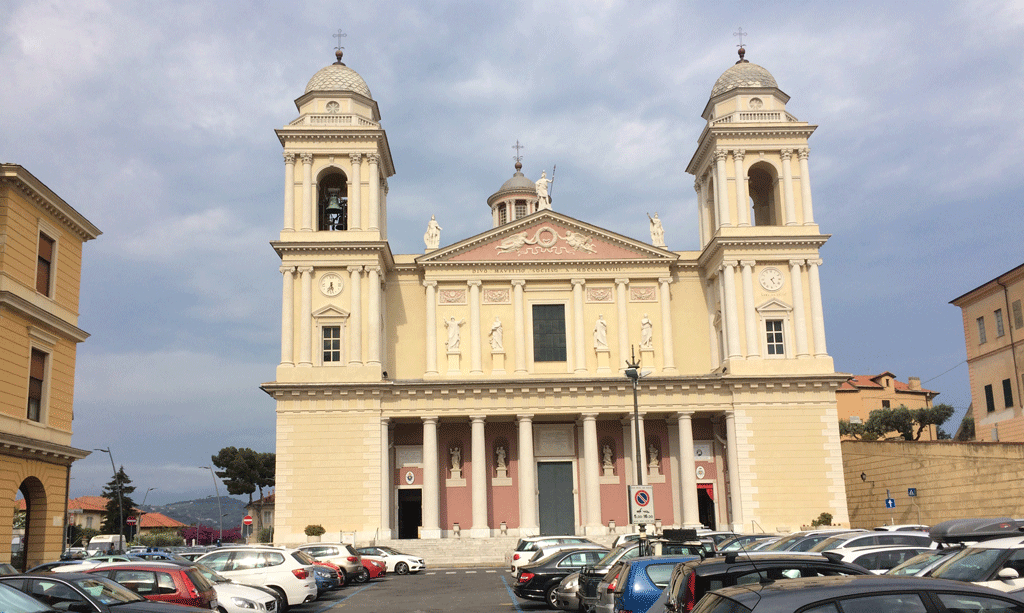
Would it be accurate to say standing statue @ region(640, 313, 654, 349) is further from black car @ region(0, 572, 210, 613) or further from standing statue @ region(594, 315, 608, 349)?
black car @ region(0, 572, 210, 613)

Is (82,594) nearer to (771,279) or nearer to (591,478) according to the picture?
(591,478)

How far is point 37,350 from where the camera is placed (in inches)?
1121

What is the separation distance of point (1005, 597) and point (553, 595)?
1475cm

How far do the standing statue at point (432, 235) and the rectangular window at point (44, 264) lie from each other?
19.2 meters

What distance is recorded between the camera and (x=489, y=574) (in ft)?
105

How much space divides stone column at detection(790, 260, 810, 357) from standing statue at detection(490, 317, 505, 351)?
13686 millimetres

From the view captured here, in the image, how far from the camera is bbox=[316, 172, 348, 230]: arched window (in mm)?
44000

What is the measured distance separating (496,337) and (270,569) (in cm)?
2385

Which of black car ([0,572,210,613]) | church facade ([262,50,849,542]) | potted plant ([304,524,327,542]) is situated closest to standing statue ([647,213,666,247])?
church facade ([262,50,849,542])

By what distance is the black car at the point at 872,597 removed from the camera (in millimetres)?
6074

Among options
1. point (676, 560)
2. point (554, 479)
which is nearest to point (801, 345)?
point (554, 479)

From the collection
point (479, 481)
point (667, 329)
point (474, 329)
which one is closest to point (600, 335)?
point (667, 329)

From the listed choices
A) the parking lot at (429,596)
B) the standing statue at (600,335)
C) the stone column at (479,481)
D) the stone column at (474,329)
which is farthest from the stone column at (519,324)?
the parking lot at (429,596)

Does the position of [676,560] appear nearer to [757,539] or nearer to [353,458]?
[757,539]
